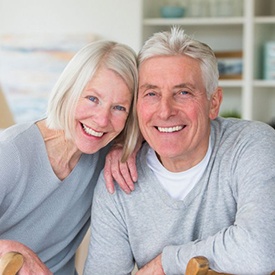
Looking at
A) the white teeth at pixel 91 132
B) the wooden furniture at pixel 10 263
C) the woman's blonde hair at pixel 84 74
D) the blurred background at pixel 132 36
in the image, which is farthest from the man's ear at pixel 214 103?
the blurred background at pixel 132 36

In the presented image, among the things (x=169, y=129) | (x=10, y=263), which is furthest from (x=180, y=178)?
(x=10, y=263)

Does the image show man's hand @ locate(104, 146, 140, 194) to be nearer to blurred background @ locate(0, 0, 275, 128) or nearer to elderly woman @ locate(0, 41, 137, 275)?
elderly woman @ locate(0, 41, 137, 275)

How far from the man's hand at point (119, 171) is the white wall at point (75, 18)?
294 centimetres

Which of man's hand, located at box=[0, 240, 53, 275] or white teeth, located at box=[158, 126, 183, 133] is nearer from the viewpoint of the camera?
man's hand, located at box=[0, 240, 53, 275]

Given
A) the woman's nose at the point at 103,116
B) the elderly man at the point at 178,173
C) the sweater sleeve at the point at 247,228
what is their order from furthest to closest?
Answer: 1. the woman's nose at the point at 103,116
2. the elderly man at the point at 178,173
3. the sweater sleeve at the point at 247,228

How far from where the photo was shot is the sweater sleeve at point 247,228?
1755 mm

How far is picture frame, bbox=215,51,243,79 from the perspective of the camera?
5133 millimetres

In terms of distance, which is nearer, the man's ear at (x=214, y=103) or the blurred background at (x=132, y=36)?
the man's ear at (x=214, y=103)

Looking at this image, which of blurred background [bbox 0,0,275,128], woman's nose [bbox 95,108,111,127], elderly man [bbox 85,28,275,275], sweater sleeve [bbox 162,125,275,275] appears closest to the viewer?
sweater sleeve [bbox 162,125,275,275]

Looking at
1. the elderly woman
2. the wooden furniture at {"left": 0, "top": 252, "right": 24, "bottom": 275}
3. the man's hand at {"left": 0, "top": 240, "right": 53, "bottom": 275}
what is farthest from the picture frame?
the wooden furniture at {"left": 0, "top": 252, "right": 24, "bottom": 275}

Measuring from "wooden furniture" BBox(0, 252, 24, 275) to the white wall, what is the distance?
3.65 meters

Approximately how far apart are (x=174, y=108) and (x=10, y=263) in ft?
2.26

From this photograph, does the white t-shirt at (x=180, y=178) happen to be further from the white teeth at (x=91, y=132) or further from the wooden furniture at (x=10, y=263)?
the wooden furniture at (x=10, y=263)

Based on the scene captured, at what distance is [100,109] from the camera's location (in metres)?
2.05
